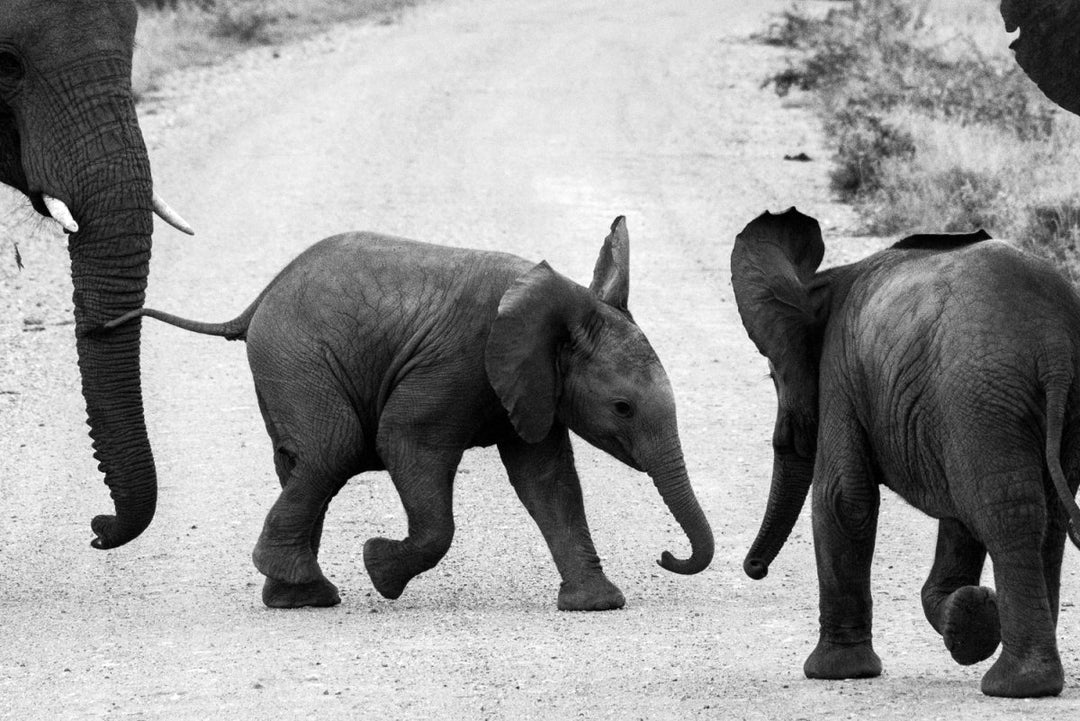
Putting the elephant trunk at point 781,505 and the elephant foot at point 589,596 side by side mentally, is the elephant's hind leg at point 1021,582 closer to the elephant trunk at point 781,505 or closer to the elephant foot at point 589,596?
the elephant trunk at point 781,505

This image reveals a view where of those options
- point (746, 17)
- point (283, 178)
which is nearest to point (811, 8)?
point (746, 17)

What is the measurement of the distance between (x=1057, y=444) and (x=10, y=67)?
4.46m

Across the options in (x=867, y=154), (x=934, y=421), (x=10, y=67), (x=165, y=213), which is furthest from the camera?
(x=867, y=154)

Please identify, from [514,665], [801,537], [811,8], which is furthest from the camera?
[811,8]

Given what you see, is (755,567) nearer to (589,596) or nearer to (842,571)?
(842,571)

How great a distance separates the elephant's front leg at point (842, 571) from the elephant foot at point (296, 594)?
218 cm

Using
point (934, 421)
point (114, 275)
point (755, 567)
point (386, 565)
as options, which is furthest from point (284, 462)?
point (934, 421)

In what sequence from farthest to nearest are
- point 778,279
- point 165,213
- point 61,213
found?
point 165,213, point 61,213, point 778,279

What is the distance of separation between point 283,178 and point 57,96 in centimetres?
1254

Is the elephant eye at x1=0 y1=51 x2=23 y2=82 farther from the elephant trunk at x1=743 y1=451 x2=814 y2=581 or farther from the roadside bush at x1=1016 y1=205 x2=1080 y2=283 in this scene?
the roadside bush at x1=1016 y1=205 x2=1080 y2=283

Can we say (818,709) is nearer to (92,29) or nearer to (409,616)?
(409,616)

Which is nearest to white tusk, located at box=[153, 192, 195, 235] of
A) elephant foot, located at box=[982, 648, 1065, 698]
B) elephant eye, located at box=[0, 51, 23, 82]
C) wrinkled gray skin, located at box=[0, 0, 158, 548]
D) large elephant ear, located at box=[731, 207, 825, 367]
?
wrinkled gray skin, located at box=[0, 0, 158, 548]

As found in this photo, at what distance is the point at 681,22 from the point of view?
3366cm

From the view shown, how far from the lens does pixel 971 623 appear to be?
236 inches
